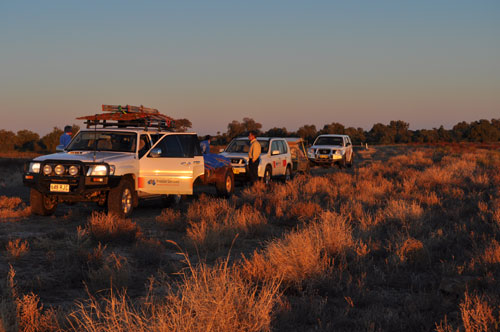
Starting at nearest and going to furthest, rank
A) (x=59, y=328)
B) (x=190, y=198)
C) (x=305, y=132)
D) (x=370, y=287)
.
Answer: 1. (x=59, y=328)
2. (x=370, y=287)
3. (x=190, y=198)
4. (x=305, y=132)

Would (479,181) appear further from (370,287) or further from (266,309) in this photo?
(266,309)

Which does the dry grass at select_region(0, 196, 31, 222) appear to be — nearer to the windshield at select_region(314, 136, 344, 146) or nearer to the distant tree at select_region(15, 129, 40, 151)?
the windshield at select_region(314, 136, 344, 146)

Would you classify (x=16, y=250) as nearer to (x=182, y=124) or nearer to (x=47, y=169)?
(x=47, y=169)

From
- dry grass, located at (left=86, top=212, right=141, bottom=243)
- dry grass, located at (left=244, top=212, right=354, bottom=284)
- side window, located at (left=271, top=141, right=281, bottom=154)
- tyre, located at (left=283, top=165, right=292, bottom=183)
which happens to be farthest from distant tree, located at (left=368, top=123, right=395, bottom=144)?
dry grass, located at (left=244, top=212, right=354, bottom=284)

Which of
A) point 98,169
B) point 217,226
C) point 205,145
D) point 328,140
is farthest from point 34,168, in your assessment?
point 328,140

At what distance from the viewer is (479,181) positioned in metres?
14.5

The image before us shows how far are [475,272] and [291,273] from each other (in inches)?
88.3

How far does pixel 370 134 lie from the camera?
8519cm

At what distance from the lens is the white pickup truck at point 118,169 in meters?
9.20

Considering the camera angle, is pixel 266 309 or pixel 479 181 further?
pixel 479 181

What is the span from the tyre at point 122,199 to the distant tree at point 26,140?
149 feet

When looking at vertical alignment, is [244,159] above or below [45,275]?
above

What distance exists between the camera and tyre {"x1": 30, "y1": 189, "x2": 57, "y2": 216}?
389 inches

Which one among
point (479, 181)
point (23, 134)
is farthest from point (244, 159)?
point (23, 134)
